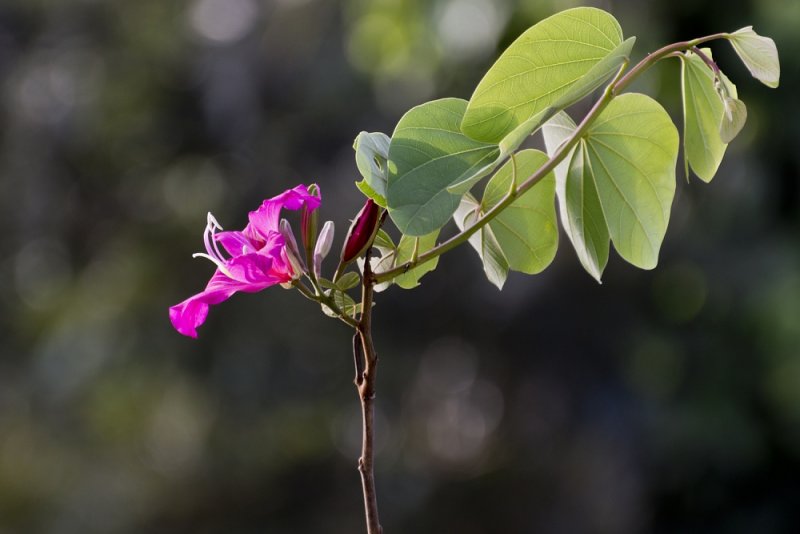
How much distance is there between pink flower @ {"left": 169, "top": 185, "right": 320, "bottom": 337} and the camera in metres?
0.55

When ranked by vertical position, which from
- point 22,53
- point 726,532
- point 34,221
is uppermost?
point 22,53

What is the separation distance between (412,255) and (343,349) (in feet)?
16.5

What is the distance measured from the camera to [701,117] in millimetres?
632

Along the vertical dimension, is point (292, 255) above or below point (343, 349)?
below

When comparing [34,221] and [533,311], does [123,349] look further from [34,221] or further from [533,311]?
[533,311]

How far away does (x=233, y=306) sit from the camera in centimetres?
559

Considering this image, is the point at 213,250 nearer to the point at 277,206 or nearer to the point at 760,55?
the point at 277,206

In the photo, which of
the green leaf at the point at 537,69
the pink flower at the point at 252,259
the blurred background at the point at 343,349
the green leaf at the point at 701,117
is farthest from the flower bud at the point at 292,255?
the blurred background at the point at 343,349

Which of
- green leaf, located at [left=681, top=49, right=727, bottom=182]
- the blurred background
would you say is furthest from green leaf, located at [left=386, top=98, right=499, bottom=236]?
the blurred background

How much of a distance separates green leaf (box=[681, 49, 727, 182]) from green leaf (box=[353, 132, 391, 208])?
0.17 m

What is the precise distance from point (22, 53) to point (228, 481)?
2709 mm

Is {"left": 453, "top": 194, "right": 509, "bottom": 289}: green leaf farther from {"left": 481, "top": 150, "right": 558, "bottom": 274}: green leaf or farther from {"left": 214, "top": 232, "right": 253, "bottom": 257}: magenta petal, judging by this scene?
{"left": 214, "top": 232, "right": 253, "bottom": 257}: magenta petal

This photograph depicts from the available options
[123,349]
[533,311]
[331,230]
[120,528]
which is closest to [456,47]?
[533,311]

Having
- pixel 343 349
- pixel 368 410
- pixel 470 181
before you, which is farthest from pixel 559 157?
pixel 343 349
